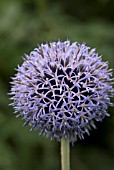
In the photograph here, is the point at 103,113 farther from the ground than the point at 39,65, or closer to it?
closer to it

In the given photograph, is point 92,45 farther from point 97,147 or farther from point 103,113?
point 103,113

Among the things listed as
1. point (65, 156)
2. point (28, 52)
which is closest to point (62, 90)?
point (65, 156)

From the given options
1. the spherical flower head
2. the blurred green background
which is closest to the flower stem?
the spherical flower head

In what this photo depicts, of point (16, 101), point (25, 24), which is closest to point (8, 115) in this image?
point (25, 24)

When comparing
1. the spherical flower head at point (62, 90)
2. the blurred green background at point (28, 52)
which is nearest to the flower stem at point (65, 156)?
the spherical flower head at point (62, 90)

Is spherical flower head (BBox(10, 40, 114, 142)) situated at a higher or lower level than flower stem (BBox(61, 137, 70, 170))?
higher

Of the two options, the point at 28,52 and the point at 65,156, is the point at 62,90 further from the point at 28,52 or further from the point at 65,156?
the point at 28,52

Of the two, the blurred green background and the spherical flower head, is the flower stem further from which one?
the blurred green background
